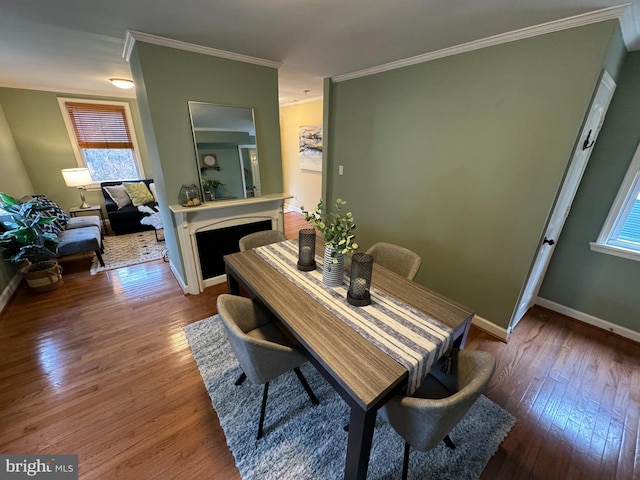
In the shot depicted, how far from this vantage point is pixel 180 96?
220cm

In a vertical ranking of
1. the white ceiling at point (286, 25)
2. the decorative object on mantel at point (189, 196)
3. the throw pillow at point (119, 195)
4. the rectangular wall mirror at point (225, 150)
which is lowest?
the throw pillow at point (119, 195)

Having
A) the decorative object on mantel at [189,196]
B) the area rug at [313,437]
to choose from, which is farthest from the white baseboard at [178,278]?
the area rug at [313,437]

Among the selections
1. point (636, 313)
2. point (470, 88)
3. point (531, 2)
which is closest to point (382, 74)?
point (470, 88)

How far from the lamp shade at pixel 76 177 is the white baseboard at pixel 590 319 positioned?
6.19m

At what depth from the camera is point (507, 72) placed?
5.92 ft

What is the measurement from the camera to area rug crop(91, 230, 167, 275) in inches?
131

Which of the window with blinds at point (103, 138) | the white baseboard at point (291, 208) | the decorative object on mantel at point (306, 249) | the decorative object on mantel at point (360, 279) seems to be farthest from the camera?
the white baseboard at point (291, 208)

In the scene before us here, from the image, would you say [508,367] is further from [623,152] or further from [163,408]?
[163,408]

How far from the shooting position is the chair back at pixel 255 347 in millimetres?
1107

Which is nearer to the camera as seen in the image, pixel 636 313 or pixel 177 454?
pixel 177 454

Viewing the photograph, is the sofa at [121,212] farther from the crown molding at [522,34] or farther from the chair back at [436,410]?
the chair back at [436,410]

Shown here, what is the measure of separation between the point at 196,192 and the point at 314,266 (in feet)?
5.08

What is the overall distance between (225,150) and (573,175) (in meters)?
2.96

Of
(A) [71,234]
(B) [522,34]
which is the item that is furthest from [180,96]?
(B) [522,34]
